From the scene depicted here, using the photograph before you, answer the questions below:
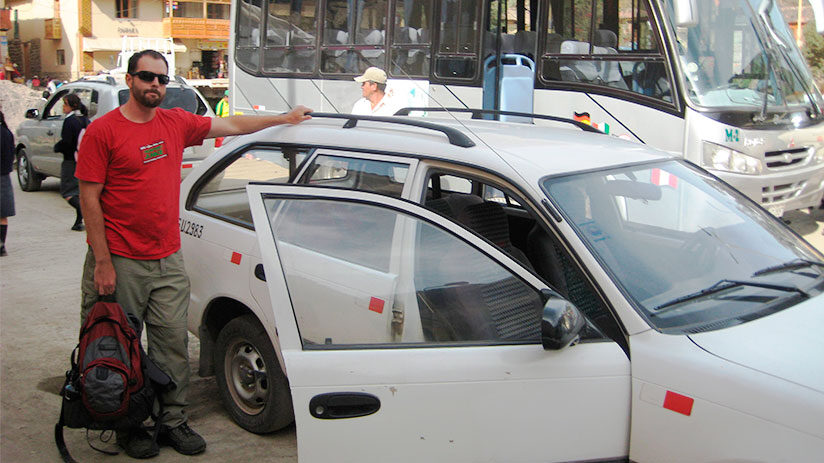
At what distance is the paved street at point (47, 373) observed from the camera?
4.04 m

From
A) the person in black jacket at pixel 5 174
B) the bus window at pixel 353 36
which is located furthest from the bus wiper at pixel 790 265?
the bus window at pixel 353 36

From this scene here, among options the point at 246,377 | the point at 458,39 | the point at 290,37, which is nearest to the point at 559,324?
the point at 246,377

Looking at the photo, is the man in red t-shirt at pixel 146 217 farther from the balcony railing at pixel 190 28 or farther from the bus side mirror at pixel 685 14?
the balcony railing at pixel 190 28

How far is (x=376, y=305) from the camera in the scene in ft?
9.23

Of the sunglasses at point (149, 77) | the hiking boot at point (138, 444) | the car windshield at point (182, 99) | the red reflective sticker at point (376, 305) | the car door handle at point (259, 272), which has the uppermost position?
the car windshield at point (182, 99)

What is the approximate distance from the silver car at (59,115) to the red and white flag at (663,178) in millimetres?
8811

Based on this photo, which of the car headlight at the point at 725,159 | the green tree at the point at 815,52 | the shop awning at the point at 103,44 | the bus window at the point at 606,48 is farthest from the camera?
the shop awning at the point at 103,44

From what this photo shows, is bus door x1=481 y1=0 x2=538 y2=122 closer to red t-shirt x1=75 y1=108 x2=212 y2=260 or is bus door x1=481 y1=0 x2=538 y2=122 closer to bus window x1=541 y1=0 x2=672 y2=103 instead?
bus window x1=541 y1=0 x2=672 y2=103

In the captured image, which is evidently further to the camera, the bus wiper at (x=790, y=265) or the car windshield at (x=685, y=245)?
the bus wiper at (x=790, y=265)

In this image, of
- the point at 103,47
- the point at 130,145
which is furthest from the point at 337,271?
the point at 103,47

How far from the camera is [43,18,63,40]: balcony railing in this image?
50.2 m

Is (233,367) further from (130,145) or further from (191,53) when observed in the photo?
(191,53)

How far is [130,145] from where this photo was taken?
375cm

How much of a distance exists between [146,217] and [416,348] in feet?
5.91
